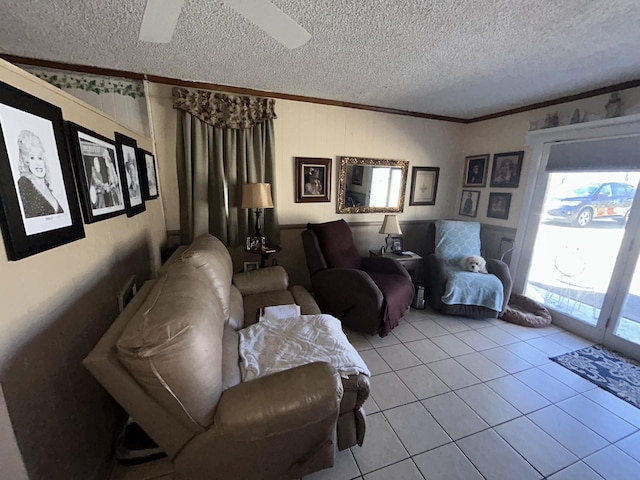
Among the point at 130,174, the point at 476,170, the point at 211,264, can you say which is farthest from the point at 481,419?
the point at 476,170

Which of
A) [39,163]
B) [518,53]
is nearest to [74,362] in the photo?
[39,163]

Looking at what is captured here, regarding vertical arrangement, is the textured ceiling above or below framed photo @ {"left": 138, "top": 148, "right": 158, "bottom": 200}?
above

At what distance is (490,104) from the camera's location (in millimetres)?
2887

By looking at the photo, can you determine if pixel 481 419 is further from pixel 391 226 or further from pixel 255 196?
pixel 255 196

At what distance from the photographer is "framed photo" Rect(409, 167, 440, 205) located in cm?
354

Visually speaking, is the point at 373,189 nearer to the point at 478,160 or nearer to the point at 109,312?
the point at 478,160

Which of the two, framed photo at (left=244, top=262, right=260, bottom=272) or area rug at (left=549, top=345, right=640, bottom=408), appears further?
framed photo at (left=244, top=262, right=260, bottom=272)

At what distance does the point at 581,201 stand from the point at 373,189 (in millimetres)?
2091

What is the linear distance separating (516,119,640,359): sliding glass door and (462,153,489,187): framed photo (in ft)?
2.10

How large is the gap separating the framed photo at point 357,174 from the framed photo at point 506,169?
1.72m

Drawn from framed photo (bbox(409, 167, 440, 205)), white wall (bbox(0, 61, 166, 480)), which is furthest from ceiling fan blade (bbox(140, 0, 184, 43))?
framed photo (bbox(409, 167, 440, 205))

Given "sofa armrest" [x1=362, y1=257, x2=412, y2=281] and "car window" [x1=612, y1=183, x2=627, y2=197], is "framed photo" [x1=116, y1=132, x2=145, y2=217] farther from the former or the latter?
"car window" [x1=612, y1=183, x2=627, y2=197]

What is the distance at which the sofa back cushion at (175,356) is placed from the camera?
0.77 metres

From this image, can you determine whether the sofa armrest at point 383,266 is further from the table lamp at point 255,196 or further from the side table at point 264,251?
the table lamp at point 255,196
